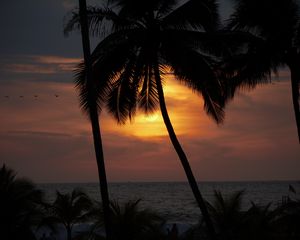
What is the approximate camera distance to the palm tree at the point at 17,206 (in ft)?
51.5

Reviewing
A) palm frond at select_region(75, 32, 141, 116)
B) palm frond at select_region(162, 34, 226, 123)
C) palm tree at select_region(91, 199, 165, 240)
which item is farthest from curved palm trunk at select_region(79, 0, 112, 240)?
palm tree at select_region(91, 199, 165, 240)

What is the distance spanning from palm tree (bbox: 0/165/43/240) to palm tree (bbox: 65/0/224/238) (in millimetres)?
3802

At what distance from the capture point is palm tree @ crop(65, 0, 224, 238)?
16.8 metres

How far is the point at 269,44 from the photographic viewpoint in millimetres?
18578

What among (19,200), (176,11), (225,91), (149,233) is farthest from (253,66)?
(19,200)

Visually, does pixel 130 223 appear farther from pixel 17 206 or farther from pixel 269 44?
pixel 269 44

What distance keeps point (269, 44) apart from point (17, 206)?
1069 cm

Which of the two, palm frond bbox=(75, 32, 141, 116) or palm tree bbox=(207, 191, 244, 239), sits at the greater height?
palm frond bbox=(75, 32, 141, 116)

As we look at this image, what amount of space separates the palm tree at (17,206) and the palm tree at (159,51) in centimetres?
380

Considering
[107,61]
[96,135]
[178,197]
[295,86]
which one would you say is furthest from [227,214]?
[178,197]

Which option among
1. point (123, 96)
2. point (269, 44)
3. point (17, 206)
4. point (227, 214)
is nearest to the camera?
point (17, 206)

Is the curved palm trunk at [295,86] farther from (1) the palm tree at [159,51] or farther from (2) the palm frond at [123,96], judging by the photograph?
(2) the palm frond at [123,96]

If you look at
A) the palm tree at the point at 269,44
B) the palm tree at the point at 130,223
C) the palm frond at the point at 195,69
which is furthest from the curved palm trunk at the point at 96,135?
the palm tree at the point at 269,44

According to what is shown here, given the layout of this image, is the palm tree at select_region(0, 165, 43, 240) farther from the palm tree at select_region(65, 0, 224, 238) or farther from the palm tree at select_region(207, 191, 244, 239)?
the palm tree at select_region(207, 191, 244, 239)
